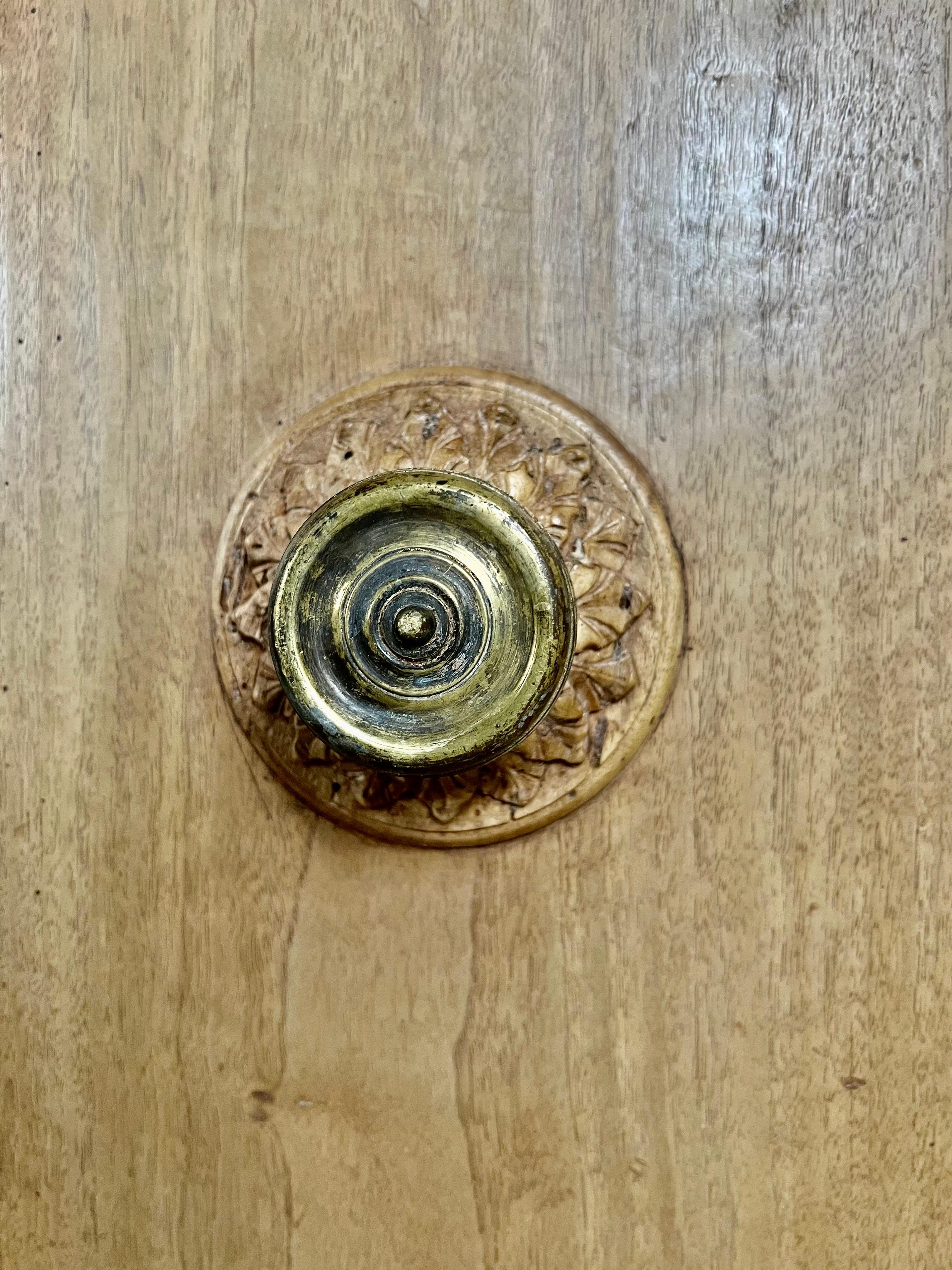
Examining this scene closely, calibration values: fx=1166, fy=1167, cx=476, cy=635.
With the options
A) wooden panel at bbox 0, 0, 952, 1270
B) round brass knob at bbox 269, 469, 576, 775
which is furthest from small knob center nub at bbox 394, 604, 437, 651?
wooden panel at bbox 0, 0, 952, 1270

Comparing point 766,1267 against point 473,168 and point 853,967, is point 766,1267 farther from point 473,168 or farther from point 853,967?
point 473,168

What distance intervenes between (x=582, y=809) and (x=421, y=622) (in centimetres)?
14

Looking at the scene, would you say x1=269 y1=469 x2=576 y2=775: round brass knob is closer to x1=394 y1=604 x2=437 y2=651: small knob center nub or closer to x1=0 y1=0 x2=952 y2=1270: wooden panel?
x1=394 y1=604 x2=437 y2=651: small knob center nub

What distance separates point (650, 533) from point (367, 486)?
150 millimetres

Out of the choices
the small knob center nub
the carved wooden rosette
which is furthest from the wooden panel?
the small knob center nub

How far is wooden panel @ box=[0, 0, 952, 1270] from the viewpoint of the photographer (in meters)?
0.57

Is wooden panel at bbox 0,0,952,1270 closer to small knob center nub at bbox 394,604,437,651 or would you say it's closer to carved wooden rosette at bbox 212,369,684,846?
carved wooden rosette at bbox 212,369,684,846

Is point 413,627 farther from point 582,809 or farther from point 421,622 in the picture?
point 582,809

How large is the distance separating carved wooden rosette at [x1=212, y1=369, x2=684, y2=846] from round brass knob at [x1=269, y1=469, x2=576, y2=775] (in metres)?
0.06

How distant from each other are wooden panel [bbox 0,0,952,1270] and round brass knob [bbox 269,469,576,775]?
0.10 m

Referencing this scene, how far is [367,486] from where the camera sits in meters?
0.51

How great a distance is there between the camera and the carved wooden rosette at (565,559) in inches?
22.5

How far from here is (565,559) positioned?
0.57 m

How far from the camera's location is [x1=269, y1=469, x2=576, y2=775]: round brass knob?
503mm
